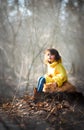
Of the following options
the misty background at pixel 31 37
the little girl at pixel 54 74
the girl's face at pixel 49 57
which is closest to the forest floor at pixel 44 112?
A: the little girl at pixel 54 74

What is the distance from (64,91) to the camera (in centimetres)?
209

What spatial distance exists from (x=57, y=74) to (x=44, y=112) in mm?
277

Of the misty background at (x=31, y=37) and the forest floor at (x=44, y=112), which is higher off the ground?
the misty background at (x=31, y=37)

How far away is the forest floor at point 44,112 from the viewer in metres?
1.77

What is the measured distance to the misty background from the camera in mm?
2750

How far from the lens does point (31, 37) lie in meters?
2.76

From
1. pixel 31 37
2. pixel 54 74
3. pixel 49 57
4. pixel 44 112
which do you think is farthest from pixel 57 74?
pixel 31 37

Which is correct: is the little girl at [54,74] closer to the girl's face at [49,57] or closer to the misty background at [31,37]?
the girl's face at [49,57]

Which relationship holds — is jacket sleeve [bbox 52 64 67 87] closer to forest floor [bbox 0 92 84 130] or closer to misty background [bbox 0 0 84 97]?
forest floor [bbox 0 92 84 130]

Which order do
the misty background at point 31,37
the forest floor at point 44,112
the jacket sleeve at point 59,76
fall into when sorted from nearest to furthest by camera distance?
the forest floor at point 44,112 < the jacket sleeve at point 59,76 < the misty background at point 31,37

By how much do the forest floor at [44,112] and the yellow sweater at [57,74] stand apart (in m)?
0.09

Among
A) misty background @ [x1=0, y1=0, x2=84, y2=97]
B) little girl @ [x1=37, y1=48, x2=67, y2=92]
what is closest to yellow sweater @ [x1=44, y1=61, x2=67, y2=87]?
little girl @ [x1=37, y1=48, x2=67, y2=92]

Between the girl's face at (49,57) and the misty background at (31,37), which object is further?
the misty background at (31,37)

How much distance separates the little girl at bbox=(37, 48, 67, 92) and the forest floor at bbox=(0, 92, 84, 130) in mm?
75
